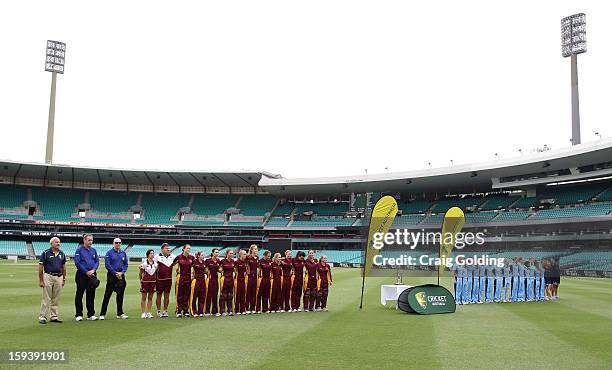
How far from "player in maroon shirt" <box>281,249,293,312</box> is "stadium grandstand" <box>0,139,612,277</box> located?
32154 mm

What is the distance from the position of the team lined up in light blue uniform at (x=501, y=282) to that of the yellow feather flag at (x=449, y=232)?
1.77 ft

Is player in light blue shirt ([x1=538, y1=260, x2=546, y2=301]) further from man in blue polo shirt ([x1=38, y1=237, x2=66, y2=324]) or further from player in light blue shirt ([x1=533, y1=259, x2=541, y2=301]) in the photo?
man in blue polo shirt ([x1=38, y1=237, x2=66, y2=324])

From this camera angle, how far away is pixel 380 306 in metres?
15.7

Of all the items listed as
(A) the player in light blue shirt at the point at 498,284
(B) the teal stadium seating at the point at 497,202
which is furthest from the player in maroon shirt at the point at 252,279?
(B) the teal stadium seating at the point at 497,202

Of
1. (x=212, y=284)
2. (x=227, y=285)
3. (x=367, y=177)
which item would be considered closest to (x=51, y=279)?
(x=212, y=284)

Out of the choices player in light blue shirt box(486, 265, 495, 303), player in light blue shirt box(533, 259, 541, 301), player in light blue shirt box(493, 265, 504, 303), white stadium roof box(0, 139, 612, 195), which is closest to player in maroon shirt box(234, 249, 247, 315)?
player in light blue shirt box(486, 265, 495, 303)

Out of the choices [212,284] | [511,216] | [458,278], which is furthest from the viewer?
[511,216]

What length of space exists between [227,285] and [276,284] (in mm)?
1418

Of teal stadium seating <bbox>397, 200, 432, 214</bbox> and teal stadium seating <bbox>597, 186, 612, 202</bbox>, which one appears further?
teal stadium seating <bbox>397, 200, 432, 214</bbox>

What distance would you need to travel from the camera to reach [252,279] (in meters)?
13.1

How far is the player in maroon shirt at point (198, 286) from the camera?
40.1 ft

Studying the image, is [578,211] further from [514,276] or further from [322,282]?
[322,282]

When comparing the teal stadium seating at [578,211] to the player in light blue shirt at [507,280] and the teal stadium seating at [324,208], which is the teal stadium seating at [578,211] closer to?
the teal stadium seating at [324,208]

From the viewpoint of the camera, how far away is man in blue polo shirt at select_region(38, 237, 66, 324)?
10.4 m
